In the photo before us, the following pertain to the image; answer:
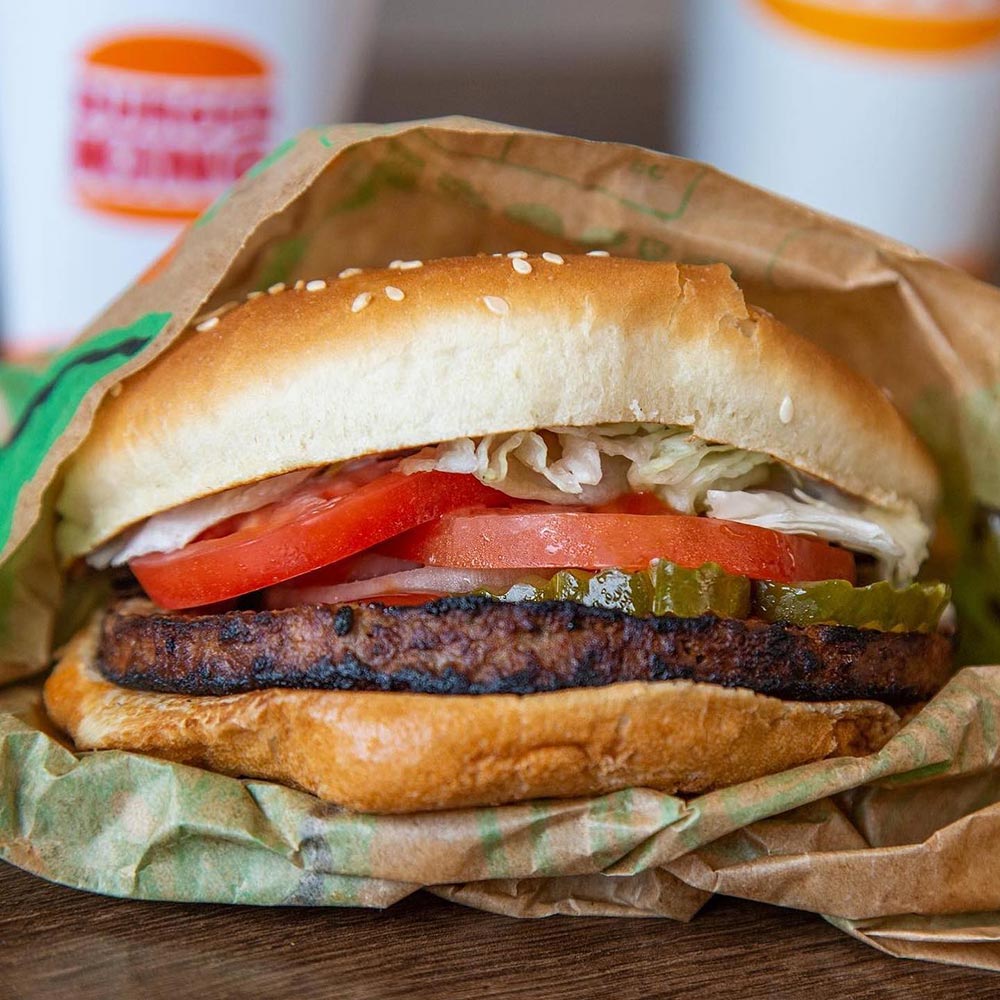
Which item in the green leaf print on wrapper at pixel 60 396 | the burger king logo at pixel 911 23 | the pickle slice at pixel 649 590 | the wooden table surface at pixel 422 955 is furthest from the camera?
the burger king logo at pixel 911 23

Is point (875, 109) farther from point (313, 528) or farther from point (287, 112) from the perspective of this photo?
point (313, 528)

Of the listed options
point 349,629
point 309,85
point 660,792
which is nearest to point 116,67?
point 309,85

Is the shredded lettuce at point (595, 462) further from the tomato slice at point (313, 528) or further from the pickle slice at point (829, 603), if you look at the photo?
the pickle slice at point (829, 603)

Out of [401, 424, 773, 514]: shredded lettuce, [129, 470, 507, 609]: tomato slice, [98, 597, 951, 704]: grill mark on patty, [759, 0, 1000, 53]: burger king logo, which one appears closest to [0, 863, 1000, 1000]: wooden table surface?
[98, 597, 951, 704]: grill mark on patty

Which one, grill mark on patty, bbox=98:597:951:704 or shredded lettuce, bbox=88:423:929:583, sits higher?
shredded lettuce, bbox=88:423:929:583

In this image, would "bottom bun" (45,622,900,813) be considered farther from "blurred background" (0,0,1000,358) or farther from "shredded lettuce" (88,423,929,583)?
"blurred background" (0,0,1000,358)

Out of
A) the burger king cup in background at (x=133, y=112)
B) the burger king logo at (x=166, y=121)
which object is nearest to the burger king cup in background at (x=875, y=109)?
the burger king cup in background at (x=133, y=112)
